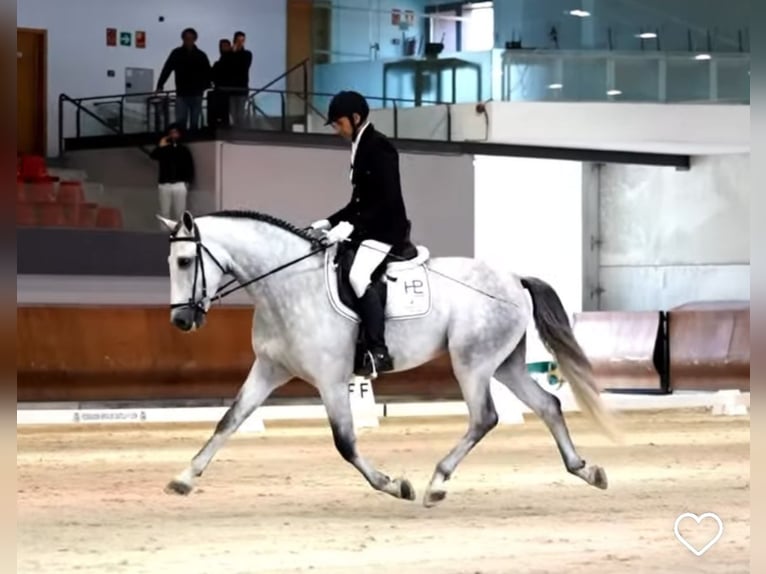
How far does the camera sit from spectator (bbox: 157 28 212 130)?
19.1 m

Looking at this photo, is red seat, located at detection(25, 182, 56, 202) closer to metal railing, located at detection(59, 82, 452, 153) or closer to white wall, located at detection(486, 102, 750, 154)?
metal railing, located at detection(59, 82, 452, 153)

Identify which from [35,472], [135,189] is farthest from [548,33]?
[35,472]

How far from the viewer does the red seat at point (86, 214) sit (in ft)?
57.4

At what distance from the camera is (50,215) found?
1728 centimetres

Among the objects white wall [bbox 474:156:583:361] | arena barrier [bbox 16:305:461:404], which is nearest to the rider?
arena barrier [bbox 16:305:461:404]

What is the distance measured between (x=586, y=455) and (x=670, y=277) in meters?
15.6

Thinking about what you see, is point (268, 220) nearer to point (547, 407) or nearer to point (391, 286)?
point (391, 286)

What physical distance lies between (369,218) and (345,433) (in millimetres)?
1028

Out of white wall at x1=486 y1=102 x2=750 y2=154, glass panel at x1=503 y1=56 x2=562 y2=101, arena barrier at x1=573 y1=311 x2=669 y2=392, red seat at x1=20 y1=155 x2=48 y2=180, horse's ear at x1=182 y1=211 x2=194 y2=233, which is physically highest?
glass panel at x1=503 y1=56 x2=562 y2=101

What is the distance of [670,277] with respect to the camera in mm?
25688

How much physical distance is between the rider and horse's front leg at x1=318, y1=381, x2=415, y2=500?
0.22 m

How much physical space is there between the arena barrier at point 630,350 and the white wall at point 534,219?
727 centimetres

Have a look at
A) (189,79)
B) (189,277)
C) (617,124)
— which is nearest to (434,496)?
(189,277)

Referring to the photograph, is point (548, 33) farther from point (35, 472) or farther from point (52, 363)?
point (35, 472)
